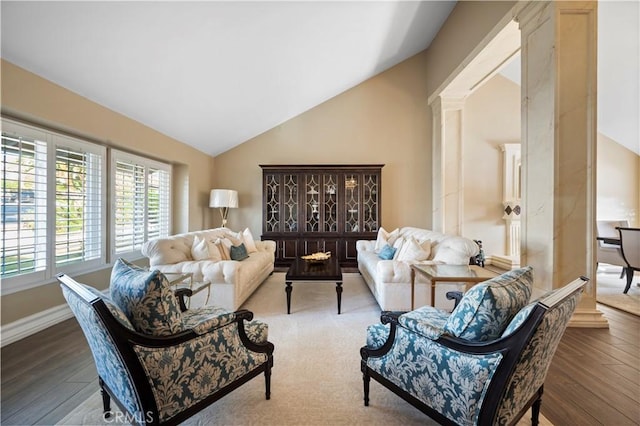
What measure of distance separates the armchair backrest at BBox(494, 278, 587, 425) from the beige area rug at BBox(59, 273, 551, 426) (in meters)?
0.49

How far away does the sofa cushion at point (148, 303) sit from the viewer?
3.84ft

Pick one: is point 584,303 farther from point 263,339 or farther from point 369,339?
point 263,339

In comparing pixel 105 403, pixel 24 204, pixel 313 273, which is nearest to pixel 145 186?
pixel 24 204

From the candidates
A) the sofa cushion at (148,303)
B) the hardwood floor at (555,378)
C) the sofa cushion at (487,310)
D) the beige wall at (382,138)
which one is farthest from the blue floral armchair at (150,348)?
the beige wall at (382,138)

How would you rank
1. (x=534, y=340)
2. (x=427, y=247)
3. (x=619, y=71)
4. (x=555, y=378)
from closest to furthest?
(x=534, y=340) → (x=555, y=378) → (x=427, y=247) → (x=619, y=71)

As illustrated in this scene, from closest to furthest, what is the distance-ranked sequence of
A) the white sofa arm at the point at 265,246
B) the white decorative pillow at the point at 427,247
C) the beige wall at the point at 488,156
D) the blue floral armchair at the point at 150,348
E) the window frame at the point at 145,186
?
the blue floral armchair at the point at 150,348, the white decorative pillow at the point at 427,247, the window frame at the point at 145,186, the white sofa arm at the point at 265,246, the beige wall at the point at 488,156

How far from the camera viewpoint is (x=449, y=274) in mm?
2395

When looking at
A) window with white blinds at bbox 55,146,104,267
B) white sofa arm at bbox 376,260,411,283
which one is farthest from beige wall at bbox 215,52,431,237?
window with white blinds at bbox 55,146,104,267

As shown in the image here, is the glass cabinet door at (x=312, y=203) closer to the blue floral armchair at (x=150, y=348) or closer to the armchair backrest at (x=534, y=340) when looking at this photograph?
the blue floral armchair at (x=150, y=348)

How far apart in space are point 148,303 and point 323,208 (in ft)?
13.6

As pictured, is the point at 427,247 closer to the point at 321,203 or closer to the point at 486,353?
the point at 486,353

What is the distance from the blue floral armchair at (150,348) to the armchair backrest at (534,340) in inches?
50.7

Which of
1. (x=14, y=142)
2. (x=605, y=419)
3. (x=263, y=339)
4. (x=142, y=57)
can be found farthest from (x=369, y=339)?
(x=14, y=142)

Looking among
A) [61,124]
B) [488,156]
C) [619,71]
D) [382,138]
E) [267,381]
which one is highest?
[619,71]
